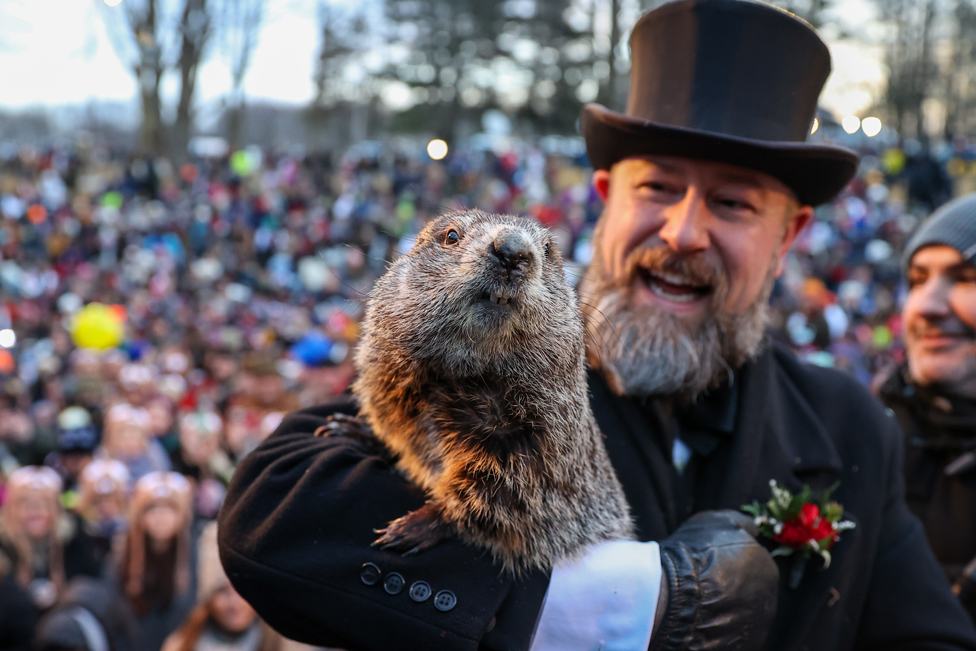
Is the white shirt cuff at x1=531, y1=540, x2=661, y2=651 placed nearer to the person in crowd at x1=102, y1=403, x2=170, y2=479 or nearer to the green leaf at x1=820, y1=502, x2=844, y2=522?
the green leaf at x1=820, y1=502, x2=844, y2=522

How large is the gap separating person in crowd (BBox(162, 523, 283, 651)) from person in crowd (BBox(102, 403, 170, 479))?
2.12m

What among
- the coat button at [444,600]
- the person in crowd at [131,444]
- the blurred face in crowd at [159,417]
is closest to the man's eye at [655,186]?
the coat button at [444,600]

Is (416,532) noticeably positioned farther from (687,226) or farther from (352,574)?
(687,226)

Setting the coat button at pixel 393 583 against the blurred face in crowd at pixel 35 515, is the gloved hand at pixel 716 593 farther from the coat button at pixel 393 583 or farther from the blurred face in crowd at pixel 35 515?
the blurred face in crowd at pixel 35 515

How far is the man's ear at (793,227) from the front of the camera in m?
2.55

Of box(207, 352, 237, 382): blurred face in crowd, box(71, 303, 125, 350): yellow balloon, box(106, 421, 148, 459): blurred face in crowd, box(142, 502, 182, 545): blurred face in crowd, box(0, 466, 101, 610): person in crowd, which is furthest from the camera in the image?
box(71, 303, 125, 350): yellow balloon

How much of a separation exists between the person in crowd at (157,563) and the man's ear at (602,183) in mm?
3723

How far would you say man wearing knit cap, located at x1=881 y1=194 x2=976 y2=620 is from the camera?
305cm

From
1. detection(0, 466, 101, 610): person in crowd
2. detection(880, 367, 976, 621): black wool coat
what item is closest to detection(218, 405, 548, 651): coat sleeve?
detection(880, 367, 976, 621): black wool coat

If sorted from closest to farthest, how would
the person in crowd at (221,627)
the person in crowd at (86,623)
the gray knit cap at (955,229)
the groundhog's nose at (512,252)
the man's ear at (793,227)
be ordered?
the groundhog's nose at (512,252), the man's ear at (793,227), the gray knit cap at (955,229), the person in crowd at (86,623), the person in crowd at (221,627)

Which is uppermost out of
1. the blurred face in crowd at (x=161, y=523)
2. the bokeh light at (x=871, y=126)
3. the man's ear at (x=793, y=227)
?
the bokeh light at (x=871, y=126)

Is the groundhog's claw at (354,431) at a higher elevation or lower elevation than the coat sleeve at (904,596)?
higher

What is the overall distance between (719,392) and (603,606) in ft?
2.89

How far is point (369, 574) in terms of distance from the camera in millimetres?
1769
